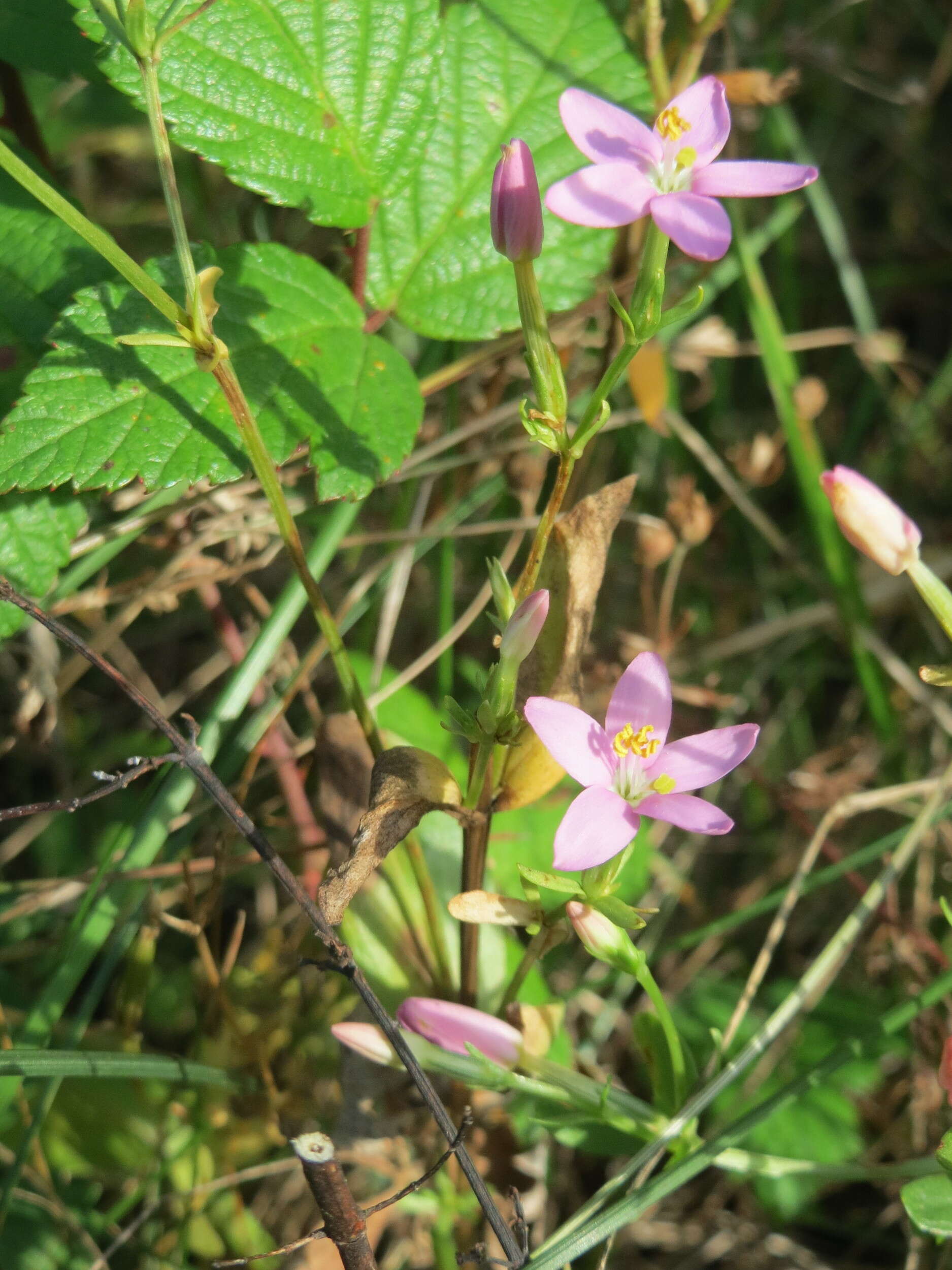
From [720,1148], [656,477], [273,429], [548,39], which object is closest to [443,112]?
[548,39]

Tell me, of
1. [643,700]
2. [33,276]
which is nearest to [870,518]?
[643,700]

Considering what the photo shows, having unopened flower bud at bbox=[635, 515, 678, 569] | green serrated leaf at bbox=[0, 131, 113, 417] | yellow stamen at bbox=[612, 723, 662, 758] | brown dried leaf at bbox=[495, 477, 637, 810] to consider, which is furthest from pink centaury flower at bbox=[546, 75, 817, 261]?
unopened flower bud at bbox=[635, 515, 678, 569]

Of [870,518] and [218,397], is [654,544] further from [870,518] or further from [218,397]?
[218,397]

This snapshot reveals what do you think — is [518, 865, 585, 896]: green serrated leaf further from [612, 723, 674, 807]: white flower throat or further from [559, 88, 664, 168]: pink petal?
[559, 88, 664, 168]: pink petal

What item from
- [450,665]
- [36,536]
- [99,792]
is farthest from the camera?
[450,665]

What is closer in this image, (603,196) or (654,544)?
(603,196)

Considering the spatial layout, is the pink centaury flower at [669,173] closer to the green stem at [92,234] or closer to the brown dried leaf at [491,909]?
the green stem at [92,234]

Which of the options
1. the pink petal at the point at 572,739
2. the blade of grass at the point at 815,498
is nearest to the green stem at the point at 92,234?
the pink petal at the point at 572,739

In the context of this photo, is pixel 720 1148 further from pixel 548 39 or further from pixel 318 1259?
pixel 548 39
